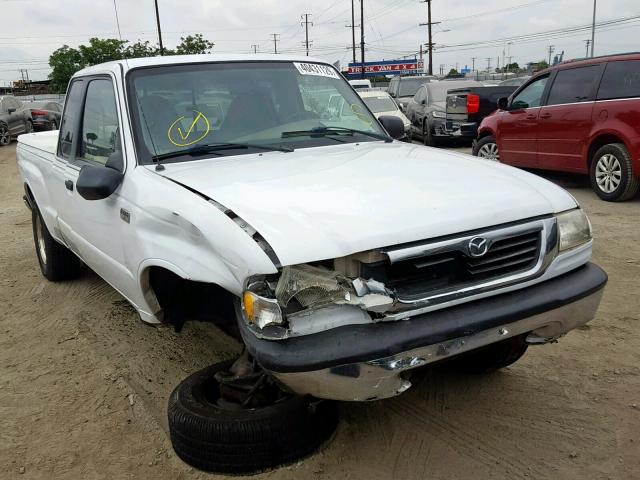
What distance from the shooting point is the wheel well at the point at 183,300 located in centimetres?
299

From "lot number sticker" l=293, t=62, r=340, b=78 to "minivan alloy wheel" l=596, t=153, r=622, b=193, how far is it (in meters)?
5.10

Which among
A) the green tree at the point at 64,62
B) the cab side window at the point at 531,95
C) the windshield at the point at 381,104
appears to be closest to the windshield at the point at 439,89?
the windshield at the point at 381,104

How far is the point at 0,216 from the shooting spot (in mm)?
9523

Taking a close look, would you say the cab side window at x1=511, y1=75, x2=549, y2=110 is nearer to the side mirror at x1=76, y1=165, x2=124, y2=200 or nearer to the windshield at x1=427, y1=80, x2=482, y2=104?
the windshield at x1=427, y1=80, x2=482, y2=104

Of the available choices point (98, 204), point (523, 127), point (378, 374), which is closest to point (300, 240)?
point (378, 374)

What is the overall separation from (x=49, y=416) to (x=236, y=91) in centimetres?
214

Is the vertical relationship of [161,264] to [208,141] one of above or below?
below

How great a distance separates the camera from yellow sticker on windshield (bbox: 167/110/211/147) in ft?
11.2

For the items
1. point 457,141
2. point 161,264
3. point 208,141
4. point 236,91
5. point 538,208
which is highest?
point 236,91

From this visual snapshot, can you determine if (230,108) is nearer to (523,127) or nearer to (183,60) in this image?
(183,60)

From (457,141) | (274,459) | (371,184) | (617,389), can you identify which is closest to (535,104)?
(457,141)

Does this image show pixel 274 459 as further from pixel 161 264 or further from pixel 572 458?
pixel 572 458

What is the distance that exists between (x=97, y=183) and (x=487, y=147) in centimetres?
870

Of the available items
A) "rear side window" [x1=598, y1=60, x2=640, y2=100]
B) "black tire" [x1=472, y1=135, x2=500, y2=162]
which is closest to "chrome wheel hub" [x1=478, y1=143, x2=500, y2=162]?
"black tire" [x1=472, y1=135, x2=500, y2=162]
